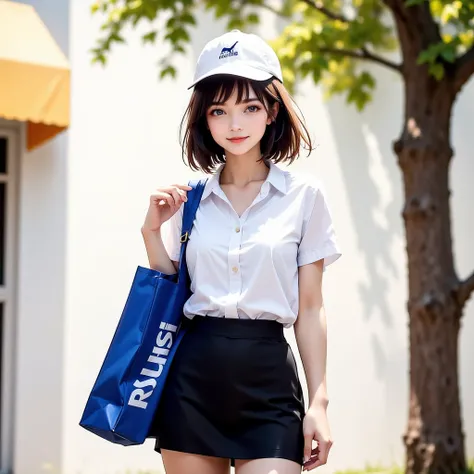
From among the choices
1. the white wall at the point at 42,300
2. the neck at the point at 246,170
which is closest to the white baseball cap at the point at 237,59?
the neck at the point at 246,170

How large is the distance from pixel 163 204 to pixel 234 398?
0.53 metres

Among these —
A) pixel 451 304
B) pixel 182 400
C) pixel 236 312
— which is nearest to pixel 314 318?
pixel 236 312

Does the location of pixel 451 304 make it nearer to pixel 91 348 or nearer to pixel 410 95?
pixel 410 95

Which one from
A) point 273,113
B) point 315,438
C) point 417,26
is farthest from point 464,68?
point 315,438

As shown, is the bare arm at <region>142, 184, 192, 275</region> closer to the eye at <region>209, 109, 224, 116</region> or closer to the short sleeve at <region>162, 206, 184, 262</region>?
the short sleeve at <region>162, 206, 184, 262</region>

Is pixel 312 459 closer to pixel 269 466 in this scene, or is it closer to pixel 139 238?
pixel 269 466

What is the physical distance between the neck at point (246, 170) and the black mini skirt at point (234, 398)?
0.39 metres

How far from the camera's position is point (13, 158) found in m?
5.59

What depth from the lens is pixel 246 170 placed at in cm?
237

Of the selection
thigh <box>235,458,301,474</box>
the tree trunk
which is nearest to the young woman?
thigh <box>235,458,301,474</box>

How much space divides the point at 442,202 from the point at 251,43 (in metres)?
2.98

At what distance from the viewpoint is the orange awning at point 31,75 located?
4.68m

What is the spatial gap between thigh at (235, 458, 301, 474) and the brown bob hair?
782mm

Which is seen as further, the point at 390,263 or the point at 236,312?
the point at 390,263
